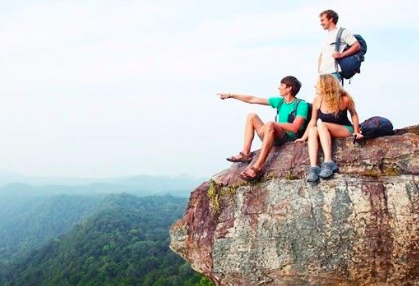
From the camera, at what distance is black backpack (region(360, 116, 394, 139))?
801 centimetres

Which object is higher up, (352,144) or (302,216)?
(352,144)

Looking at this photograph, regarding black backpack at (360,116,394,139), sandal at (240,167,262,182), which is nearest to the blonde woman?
black backpack at (360,116,394,139)

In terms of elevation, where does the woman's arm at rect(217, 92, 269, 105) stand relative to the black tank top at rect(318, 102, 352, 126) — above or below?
above

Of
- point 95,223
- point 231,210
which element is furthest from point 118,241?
point 231,210

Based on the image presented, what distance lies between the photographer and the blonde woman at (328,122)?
790 cm

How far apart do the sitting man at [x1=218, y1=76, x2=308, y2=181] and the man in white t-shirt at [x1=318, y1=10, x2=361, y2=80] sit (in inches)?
26.5

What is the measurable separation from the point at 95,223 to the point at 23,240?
82704 mm

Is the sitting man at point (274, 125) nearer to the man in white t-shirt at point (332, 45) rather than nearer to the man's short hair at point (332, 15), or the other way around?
the man in white t-shirt at point (332, 45)

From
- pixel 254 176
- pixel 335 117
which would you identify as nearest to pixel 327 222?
pixel 254 176

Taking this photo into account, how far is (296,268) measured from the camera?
7922 millimetres

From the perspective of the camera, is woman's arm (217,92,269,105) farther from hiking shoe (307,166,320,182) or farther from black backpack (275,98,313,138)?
hiking shoe (307,166,320,182)

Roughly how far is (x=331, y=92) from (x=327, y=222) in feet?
7.17

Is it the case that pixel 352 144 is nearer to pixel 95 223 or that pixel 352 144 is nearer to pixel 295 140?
pixel 295 140

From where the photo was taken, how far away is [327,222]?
7.75m
